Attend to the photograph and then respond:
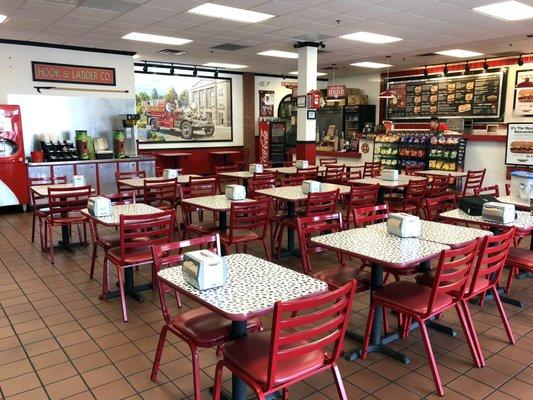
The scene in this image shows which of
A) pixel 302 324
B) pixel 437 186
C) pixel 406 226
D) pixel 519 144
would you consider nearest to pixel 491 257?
pixel 406 226

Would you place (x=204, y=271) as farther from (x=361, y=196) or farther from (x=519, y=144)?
(x=519, y=144)

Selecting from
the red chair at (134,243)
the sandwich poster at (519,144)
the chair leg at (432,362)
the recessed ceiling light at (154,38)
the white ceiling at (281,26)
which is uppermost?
the recessed ceiling light at (154,38)

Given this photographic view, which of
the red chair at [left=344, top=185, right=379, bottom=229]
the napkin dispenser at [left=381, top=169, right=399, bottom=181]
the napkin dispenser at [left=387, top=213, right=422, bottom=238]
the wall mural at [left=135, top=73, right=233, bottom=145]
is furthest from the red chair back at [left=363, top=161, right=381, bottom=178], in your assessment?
the wall mural at [left=135, top=73, right=233, bottom=145]

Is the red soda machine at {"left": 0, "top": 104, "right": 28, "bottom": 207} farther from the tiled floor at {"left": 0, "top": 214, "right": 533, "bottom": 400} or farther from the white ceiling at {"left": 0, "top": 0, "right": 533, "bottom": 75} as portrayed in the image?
the tiled floor at {"left": 0, "top": 214, "right": 533, "bottom": 400}

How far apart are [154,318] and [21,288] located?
161 centimetres

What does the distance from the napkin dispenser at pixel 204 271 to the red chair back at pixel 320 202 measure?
2564 mm

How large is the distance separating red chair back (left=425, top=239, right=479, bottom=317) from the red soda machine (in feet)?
24.9

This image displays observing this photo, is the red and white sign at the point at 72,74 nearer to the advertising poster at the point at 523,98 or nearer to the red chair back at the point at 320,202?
the red chair back at the point at 320,202

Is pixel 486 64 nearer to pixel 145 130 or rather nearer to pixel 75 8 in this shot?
pixel 145 130

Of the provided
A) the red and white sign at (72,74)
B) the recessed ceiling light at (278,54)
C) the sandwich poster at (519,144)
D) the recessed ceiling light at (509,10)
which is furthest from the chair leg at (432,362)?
the red and white sign at (72,74)

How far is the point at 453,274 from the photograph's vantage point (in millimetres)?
2504

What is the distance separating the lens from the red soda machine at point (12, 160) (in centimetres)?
764

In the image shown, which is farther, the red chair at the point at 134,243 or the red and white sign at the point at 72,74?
the red and white sign at the point at 72,74

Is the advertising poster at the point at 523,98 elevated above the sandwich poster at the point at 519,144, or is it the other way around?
the advertising poster at the point at 523,98
